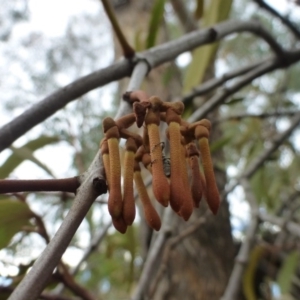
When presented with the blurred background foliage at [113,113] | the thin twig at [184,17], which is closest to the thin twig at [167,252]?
the blurred background foliage at [113,113]

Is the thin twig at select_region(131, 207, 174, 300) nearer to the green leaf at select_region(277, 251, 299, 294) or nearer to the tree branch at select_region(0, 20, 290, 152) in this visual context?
the tree branch at select_region(0, 20, 290, 152)

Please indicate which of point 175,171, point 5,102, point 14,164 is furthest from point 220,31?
point 5,102

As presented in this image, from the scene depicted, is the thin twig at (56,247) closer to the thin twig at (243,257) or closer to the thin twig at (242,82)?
the thin twig at (243,257)

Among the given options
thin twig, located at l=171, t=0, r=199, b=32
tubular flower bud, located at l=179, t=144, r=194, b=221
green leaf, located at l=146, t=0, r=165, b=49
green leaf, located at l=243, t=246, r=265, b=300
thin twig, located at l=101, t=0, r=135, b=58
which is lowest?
tubular flower bud, located at l=179, t=144, r=194, b=221

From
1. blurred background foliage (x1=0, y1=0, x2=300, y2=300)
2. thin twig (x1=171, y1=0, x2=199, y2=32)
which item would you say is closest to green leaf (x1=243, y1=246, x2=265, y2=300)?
blurred background foliage (x1=0, y1=0, x2=300, y2=300)

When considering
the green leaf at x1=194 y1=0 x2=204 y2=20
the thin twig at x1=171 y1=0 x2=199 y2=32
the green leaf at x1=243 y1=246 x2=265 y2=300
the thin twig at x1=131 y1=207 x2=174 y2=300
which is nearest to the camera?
the thin twig at x1=131 y1=207 x2=174 y2=300

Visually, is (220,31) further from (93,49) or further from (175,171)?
(93,49)
